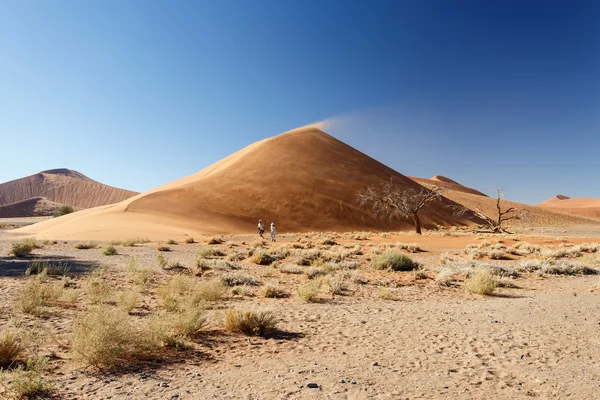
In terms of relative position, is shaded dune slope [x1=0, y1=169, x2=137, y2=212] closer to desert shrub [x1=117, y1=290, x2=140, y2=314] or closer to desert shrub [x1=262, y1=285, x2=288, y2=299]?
desert shrub [x1=262, y1=285, x2=288, y2=299]

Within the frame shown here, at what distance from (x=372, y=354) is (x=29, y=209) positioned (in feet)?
478

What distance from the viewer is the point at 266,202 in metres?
50.9

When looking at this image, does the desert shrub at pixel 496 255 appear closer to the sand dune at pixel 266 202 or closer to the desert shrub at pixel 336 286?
the desert shrub at pixel 336 286

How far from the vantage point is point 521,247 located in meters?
21.7

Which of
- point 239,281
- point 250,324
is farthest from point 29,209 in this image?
point 250,324

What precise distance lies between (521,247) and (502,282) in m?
12.1

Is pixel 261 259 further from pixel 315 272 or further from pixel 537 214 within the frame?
pixel 537 214

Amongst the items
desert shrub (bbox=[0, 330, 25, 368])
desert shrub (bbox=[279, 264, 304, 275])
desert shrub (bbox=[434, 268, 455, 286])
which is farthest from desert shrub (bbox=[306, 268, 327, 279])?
desert shrub (bbox=[0, 330, 25, 368])

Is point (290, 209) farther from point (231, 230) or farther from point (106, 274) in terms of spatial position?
A: point (106, 274)

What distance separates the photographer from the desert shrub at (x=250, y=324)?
21.2 feet

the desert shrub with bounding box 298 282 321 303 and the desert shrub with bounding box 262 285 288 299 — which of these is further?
the desert shrub with bounding box 262 285 288 299

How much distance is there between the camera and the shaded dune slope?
5837 inches

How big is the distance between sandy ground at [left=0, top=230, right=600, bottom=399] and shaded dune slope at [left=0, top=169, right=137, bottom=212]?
515ft

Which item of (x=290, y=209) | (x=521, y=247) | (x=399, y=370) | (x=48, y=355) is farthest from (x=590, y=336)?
(x=290, y=209)
